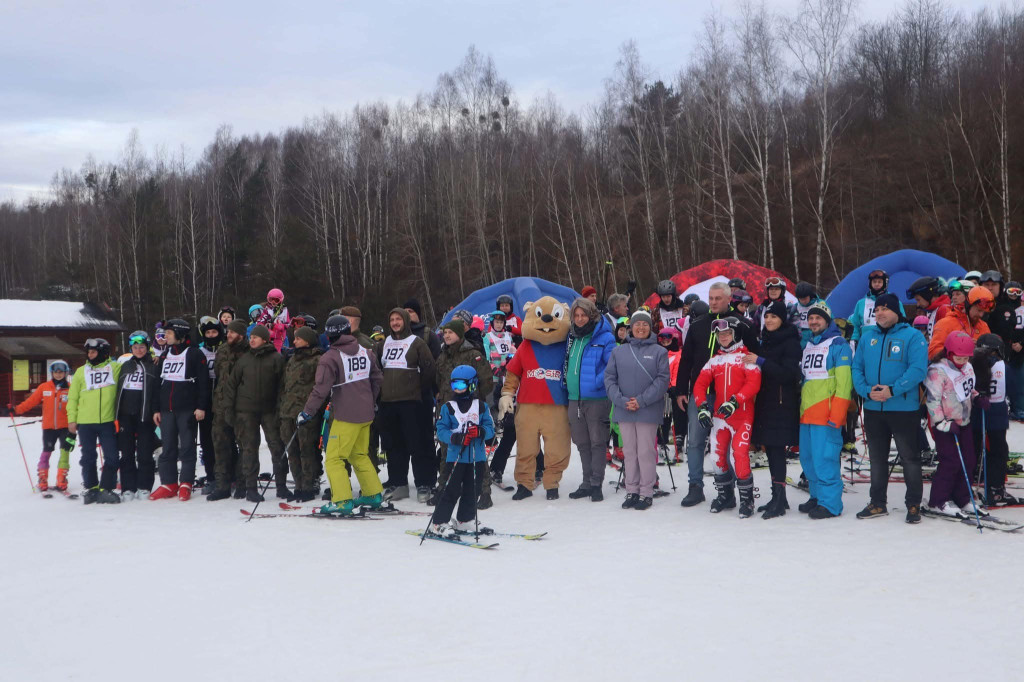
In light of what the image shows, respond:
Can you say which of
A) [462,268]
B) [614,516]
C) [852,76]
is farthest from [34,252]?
[614,516]

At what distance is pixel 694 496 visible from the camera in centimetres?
753

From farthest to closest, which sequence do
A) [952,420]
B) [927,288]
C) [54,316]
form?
[54,316]
[927,288]
[952,420]

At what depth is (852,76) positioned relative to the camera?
37875 mm

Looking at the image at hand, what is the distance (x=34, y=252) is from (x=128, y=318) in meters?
27.5

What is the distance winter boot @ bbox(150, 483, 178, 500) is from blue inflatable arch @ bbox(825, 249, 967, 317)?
11369 mm

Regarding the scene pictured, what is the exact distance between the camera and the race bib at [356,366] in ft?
24.8

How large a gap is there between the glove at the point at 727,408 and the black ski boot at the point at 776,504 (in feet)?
2.48

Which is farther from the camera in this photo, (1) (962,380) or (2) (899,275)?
(2) (899,275)

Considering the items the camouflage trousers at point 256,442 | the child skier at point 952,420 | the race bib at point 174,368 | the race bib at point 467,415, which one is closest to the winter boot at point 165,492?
the camouflage trousers at point 256,442

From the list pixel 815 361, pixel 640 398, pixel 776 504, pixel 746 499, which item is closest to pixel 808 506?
pixel 776 504

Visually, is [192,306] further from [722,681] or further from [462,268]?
[722,681]

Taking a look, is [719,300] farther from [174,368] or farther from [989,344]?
[174,368]

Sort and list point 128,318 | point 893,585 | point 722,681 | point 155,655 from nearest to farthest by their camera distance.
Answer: point 722,681, point 155,655, point 893,585, point 128,318

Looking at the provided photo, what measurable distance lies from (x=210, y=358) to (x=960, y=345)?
24.7ft
